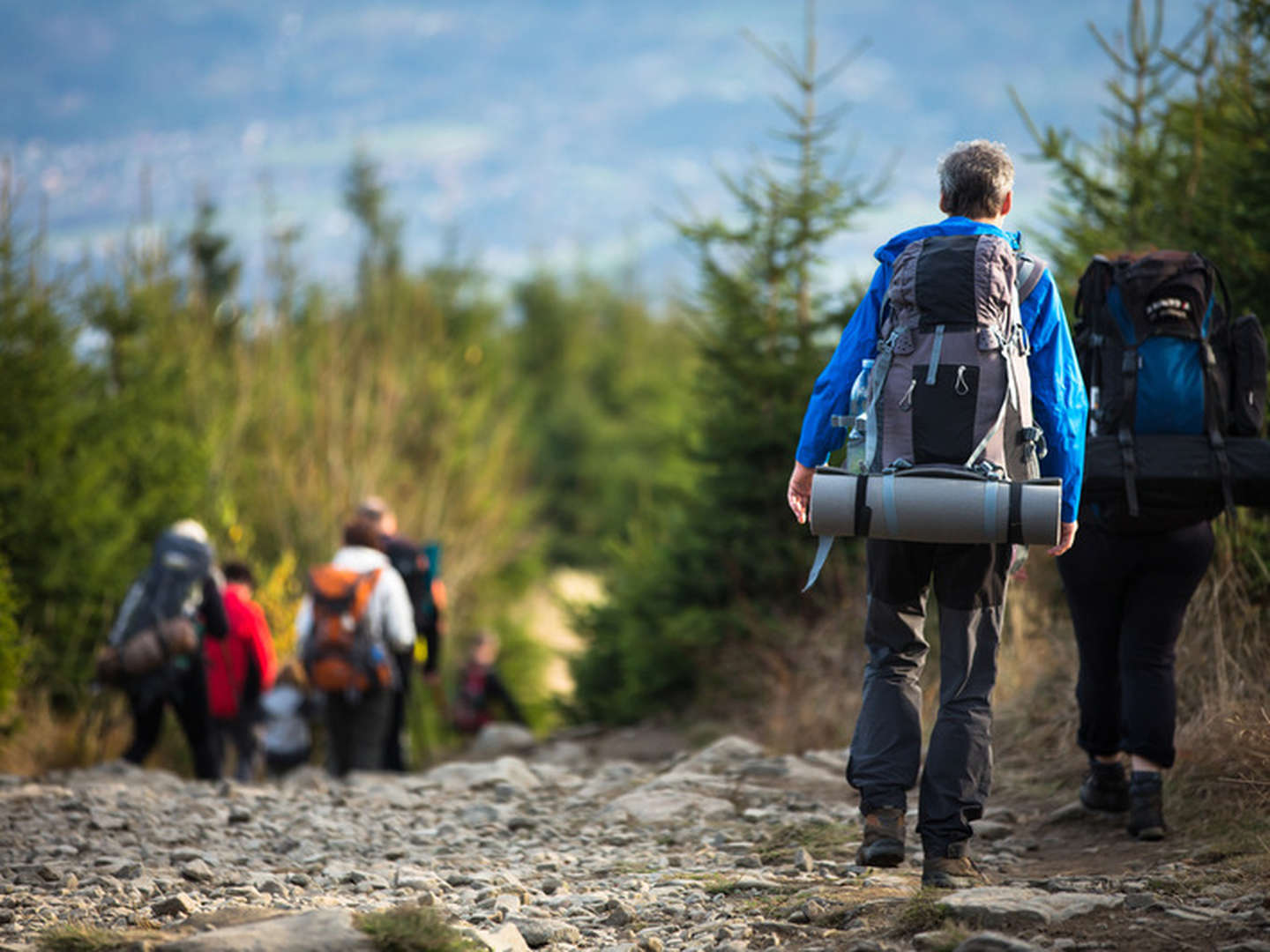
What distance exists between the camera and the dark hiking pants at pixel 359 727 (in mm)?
9312

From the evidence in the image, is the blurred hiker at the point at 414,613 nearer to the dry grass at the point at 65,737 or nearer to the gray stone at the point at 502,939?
the dry grass at the point at 65,737

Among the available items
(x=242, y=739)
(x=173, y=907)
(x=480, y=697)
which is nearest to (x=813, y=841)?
(x=173, y=907)

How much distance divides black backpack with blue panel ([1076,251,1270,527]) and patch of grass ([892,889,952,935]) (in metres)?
1.85

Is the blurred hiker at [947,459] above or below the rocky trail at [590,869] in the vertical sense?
above

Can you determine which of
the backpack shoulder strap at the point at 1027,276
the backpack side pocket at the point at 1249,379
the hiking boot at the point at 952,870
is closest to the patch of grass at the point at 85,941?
the hiking boot at the point at 952,870

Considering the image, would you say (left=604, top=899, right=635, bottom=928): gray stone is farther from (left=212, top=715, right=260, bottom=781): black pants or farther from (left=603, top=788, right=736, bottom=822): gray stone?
(left=212, top=715, right=260, bottom=781): black pants

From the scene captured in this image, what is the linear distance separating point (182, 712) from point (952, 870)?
6.70m

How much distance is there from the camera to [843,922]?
12.9ft

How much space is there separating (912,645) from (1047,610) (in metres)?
3.82

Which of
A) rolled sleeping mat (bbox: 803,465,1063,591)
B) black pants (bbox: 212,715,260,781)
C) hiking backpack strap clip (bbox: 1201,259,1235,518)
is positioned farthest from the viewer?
black pants (bbox: 212,715,260,781)

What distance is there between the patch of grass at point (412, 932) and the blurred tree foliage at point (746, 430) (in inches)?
276

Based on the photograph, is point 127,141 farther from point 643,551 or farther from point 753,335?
point 753,335

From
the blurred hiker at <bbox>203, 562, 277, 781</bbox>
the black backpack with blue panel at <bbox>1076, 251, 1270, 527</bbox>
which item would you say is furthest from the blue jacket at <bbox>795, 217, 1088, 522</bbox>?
the blurred hiker at <bbox>203, 562, 277, 781</bbox>

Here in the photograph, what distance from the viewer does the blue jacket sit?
434 centimetres
